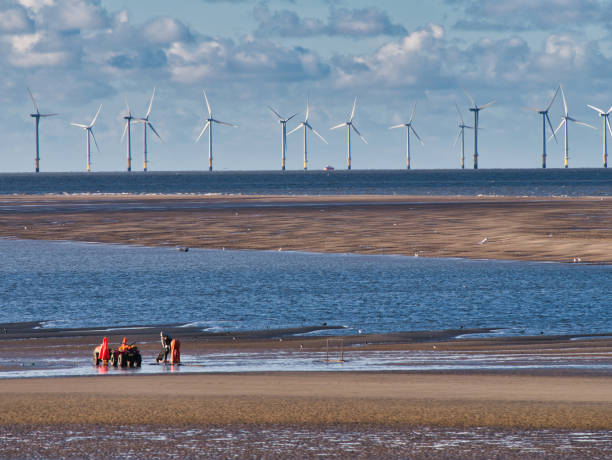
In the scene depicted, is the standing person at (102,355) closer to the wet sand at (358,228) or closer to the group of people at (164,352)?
the group of people at (164,352)

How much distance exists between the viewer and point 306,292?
172 ft

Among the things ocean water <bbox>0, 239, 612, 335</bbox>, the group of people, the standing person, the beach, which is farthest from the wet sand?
the beach

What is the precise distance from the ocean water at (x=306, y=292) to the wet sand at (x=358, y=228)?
7.05 meters

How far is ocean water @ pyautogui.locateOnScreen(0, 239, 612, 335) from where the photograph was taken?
42.0 m

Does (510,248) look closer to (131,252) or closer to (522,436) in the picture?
(131,252)

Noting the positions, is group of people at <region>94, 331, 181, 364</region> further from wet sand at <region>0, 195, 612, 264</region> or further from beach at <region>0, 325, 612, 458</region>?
wet sand at <region>0, 195, 612, 264</region>

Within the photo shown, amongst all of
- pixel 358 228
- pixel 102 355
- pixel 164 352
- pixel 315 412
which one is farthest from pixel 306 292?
→ pixel 358 228

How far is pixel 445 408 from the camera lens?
20.7 meters

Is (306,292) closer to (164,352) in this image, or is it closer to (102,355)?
(164,352)

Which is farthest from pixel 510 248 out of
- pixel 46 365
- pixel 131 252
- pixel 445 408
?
pixel 445 408

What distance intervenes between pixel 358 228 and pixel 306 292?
44.6 meters

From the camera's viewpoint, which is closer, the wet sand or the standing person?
the standing person

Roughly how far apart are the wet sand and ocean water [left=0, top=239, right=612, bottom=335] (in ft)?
23.1

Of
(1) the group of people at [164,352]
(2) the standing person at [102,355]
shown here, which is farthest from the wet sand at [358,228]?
(2) the standing person at [102,355]
